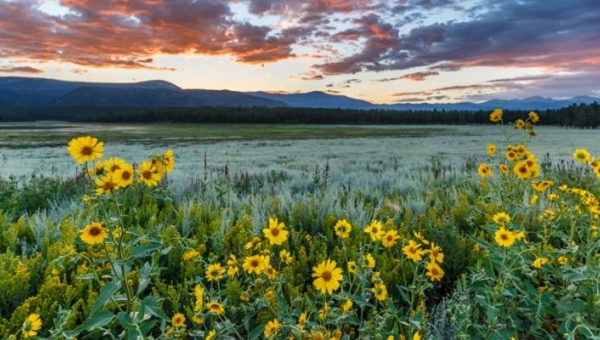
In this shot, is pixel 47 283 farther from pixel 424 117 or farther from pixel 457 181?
pixel 424 117

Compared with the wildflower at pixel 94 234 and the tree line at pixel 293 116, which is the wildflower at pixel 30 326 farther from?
the tree line at pixel 293 116

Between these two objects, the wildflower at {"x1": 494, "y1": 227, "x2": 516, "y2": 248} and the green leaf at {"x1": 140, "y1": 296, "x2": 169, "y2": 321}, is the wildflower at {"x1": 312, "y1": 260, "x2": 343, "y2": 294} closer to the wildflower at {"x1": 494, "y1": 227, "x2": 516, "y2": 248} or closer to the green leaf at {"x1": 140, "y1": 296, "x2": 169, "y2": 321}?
the green leaf at {"x1": 140, "y1": 296, "x2": 169, "y2": 321}

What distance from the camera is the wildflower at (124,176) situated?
1.75m

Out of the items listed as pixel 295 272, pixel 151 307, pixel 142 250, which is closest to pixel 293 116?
pixel 295 272

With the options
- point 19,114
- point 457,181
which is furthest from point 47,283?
point 19,114

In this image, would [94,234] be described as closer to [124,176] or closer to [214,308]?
[124,176]

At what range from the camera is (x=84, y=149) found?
1.81 m

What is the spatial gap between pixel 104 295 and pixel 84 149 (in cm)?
62

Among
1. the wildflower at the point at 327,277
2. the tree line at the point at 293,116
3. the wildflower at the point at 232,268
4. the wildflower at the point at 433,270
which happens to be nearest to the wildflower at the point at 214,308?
the wildflower at the point at 232,268

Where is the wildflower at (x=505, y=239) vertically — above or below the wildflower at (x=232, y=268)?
above

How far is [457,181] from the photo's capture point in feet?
28.5

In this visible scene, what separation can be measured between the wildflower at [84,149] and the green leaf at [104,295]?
534 millimetres

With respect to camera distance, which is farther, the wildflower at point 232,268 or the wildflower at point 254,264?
the wildflower at point 232,268

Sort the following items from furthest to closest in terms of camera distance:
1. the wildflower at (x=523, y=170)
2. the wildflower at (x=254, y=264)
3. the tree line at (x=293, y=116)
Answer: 1. the tree line at (x=293, y=116)
2. the wildflower at (x=523, y=170)
3. the wildflower at (x=254, y=264)
